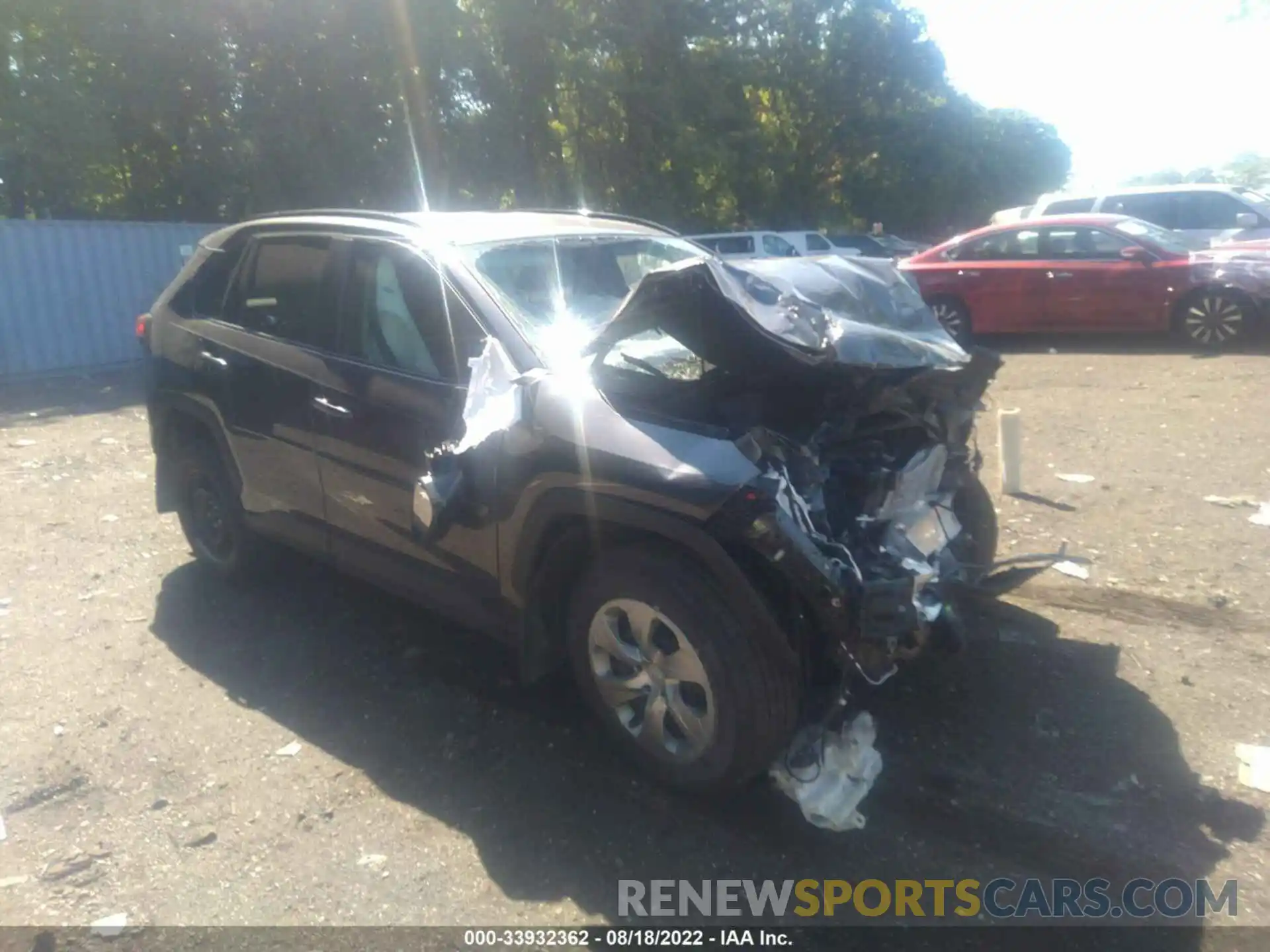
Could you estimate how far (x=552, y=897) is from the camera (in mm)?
3186

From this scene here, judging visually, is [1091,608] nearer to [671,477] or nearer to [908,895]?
[908,895]

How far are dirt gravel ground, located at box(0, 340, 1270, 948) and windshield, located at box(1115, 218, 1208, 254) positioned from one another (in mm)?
6984

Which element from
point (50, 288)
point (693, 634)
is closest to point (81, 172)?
point (50, 288)

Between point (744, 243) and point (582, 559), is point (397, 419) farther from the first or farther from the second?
point (744, 243)

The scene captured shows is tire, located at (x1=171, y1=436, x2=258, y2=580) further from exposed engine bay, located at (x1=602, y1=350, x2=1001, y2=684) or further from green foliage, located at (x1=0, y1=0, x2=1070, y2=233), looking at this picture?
green foliage, located at (x1=0, y1=0, x2=1070, y2=233)

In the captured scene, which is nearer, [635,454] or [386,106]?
[635,454]

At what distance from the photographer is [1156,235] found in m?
12.4

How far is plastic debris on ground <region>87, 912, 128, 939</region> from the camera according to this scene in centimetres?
308

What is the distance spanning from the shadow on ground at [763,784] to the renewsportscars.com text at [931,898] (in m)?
0.04

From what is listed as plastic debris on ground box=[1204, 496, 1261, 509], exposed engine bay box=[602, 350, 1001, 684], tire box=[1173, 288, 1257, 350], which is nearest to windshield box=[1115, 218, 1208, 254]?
tire box=[1173, 288, 1257, 350]

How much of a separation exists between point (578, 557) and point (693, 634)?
0.59m

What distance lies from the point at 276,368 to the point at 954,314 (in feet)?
35.0

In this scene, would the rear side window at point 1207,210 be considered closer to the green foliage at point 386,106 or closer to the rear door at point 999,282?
the rear door at point 999,282

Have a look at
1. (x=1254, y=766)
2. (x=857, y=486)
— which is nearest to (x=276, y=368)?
(x=857, y=486)
